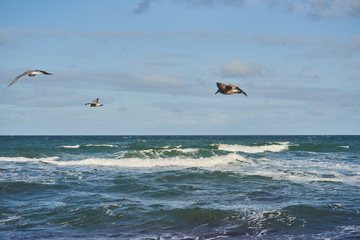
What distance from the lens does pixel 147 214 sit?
9.77 m

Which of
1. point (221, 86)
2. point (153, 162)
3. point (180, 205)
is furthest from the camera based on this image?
point (153, 162)

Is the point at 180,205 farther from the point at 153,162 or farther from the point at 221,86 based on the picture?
the point at 153,162

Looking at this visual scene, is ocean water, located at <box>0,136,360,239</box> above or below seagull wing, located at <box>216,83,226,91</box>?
below

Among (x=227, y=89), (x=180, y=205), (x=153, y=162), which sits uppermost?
(x=227, y=89)

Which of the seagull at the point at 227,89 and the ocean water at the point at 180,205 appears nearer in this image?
the seagull at the point at 227,89

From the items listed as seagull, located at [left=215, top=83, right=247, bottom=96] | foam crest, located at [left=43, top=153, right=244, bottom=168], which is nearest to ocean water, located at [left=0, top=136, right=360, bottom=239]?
seagull, located at [left=215, top=83, right=247, bottom=96]

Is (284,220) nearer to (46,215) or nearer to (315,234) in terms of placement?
(315,234)

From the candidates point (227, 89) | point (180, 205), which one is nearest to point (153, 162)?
point (180, 205)

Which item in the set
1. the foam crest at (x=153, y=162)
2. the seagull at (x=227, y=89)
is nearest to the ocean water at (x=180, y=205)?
the seagull at (x=227, y=89)

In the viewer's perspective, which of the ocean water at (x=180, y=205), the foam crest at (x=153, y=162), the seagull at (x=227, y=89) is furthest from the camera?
the foam crest at (x=153, y=162)

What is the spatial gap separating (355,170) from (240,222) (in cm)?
1178

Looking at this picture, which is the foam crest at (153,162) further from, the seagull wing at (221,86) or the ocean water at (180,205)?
the seagull wing at (221,86)

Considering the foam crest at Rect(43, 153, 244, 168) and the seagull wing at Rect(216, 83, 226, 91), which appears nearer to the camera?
the seagull wing at Rect(216, 83, 226, 91)

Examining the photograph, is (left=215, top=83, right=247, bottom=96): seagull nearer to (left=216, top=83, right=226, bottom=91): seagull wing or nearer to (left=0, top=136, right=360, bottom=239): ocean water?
(left=216, top=83, right=226, bottom=91): seagull wing
